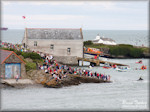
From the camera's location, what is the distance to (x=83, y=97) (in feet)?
165

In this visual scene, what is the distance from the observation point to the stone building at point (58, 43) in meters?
78.9

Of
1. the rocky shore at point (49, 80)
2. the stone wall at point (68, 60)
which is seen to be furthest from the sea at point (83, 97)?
the stone wall at point (68, 60)

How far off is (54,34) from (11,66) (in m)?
25.1

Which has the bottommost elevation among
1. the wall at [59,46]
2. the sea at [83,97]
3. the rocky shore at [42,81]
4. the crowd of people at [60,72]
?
the sea at [83,97]

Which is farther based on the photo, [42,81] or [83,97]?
[42,81]

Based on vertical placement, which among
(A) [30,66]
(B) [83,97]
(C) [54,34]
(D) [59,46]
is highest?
(C) [54,34]

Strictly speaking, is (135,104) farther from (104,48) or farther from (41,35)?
(104,48)

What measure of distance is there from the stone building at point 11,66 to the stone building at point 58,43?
22251 mm

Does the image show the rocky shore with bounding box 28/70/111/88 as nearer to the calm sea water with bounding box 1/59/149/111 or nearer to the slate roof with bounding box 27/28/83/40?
the calm sea water with bounding box 1/59/149/111

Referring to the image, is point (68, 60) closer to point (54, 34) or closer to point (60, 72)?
point (54, 34)

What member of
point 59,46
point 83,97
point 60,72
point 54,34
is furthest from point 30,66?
point 54,34

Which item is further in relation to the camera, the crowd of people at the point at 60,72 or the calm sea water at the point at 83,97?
the crowd of people at the point at 60,72

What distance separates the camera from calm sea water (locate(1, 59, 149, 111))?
4556cm

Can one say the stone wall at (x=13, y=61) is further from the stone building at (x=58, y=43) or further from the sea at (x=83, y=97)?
the stone building at (x=58, y=43)
